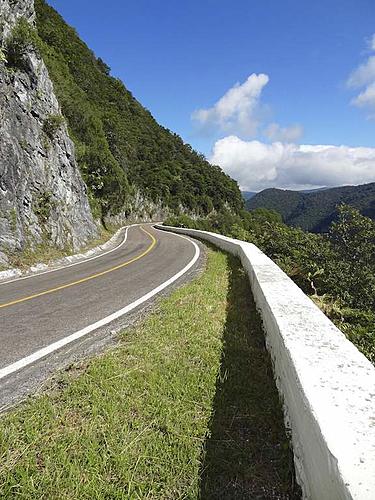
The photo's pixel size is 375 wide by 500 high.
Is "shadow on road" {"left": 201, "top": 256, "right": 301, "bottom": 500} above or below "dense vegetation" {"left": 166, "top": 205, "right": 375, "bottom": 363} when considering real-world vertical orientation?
above

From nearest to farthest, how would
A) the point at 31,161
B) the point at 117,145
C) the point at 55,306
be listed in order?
the point at 55,306 → the point at 31,161 → the point at 117,145

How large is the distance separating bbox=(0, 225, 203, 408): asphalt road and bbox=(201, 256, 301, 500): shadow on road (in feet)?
6.93

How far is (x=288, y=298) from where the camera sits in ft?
15.3

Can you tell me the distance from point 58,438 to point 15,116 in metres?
17.1

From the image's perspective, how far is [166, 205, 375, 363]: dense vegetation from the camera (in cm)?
854

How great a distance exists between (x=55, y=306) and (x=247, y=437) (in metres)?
5.15

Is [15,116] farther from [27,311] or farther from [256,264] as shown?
[256,264]

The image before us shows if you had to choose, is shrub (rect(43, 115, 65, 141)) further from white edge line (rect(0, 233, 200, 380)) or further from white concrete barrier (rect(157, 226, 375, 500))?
white concrete barrier (rect(157, 226, 375, 500))

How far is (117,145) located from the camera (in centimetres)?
5275

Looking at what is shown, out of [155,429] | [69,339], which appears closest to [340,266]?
[69,339]

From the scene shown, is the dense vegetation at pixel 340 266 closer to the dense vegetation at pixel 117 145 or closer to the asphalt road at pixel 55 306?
the asphalt road at pixel 55 306

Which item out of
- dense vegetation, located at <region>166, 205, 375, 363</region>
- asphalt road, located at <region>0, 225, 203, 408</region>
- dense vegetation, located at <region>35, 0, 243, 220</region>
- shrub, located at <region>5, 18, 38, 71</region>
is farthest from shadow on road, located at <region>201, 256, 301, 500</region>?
dense vegetation, located at <region>35, 0, 243, 220</region>

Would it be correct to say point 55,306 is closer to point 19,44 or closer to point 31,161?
point 31,161

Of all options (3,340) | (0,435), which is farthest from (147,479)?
(3,340)
